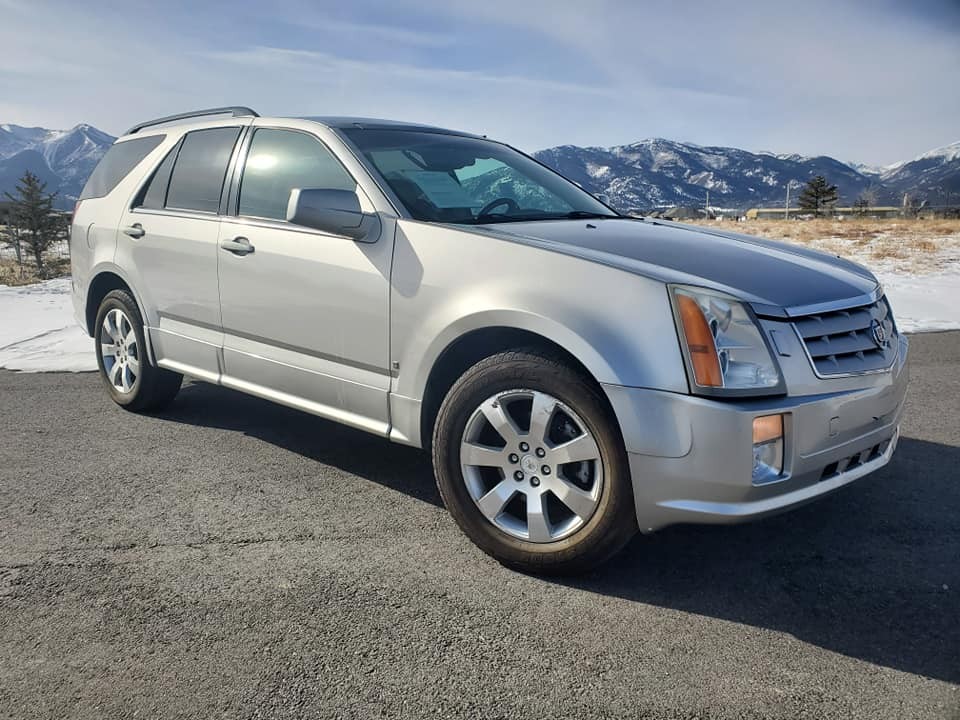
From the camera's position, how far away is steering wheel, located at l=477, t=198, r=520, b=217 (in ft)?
12.0

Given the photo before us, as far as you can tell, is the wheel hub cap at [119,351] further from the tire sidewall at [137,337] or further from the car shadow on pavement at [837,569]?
the car shadow on pavement at [837,569]

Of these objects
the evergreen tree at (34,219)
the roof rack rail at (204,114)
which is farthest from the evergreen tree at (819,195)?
the roof rack rail at (204,114)

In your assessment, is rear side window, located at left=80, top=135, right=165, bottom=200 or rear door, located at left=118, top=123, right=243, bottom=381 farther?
rear side window, located at left=80, top=135, right=165, bottom=200

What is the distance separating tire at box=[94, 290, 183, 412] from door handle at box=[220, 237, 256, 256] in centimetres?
109

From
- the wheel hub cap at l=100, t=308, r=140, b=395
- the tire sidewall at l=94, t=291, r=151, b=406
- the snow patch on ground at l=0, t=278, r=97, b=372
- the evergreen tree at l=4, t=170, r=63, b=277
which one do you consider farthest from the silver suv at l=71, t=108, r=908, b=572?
the evergreen tree at l=4, t=170, r=63, b=277

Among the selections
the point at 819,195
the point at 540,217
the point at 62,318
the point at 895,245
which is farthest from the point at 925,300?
the point at 819,195

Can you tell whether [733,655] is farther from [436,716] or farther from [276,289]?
[276,289]

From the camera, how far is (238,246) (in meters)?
3.93

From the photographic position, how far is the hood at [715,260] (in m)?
2.71

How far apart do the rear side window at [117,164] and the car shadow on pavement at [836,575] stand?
3882mm

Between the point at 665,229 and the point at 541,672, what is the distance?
2178 mm

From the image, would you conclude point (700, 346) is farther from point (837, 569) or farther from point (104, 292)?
point (104, 292)

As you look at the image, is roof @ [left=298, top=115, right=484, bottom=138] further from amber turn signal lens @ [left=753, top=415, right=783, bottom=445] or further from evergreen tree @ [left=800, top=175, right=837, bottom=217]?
evergreen tree @ [left=800, top=175, right=837, bottom=217]

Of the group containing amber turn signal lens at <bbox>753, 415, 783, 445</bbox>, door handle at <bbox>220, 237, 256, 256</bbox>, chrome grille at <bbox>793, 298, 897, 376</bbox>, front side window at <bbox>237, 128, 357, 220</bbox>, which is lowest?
amber turn signal lens at <bbox>753, 415, 783, 445</bbox>
